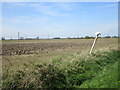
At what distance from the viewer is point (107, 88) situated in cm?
708

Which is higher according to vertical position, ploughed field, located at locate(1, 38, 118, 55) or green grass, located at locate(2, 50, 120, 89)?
Answer: ploughed field, located at locate(1, 38, 118, 55)

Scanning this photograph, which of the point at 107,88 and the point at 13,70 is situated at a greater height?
the point at 13,70

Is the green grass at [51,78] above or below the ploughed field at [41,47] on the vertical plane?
below

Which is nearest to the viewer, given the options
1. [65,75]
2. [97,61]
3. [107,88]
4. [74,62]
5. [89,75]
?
[107,88]

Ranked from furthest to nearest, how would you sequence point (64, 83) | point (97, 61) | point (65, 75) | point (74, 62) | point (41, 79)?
point (97, 61) < point (74, 62) < point (65, 75) < point (64, 83) < point (41, 79)

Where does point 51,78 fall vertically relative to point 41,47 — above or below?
below

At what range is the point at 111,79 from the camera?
8.12m

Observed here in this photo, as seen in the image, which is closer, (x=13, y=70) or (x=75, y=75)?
(x=13, y=70)

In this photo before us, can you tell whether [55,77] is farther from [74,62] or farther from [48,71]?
[74,62]

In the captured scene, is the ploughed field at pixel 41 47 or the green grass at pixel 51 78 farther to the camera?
the ploughed field at pixel 41 47

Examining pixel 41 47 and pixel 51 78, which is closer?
pixel 51 78

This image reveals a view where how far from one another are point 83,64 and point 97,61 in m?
1.50

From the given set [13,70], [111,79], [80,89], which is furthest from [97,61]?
[13,70]

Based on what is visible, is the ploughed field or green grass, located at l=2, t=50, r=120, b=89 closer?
green grass, located at l=2, t=50, r=120, b=89
